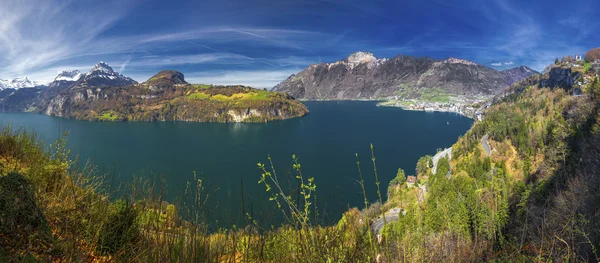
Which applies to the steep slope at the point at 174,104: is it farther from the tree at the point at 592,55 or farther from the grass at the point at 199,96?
the tree at the point at 592,55

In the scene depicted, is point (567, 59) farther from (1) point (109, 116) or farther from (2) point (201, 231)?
(1) point (109, 116)

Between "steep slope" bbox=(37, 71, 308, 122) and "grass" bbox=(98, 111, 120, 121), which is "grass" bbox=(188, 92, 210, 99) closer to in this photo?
"steep slope" bbox=(37, 71, 308, 122)

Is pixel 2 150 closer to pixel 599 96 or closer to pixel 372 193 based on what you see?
pixel 599 96

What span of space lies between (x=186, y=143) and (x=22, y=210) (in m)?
78.9

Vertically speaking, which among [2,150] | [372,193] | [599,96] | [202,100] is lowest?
[372,193]

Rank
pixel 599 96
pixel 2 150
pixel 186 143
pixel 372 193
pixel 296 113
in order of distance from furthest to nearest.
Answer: pixel 296 113
pixel 186 143
pixel 372 193
pixel 599 96
pixel 2 150

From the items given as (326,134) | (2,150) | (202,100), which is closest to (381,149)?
(326,134)

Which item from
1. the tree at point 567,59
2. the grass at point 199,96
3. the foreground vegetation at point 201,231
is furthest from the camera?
the grass at point 199,96

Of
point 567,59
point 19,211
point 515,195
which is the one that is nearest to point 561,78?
point 567,59

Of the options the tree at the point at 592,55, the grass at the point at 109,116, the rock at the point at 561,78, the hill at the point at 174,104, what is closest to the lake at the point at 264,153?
the rock at the point at 561,78

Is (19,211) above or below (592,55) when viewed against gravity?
below

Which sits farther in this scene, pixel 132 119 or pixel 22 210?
pixel 132 119

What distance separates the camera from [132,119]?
469 feet

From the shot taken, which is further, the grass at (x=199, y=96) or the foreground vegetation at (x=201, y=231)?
the grass at (x=199, y=96)
